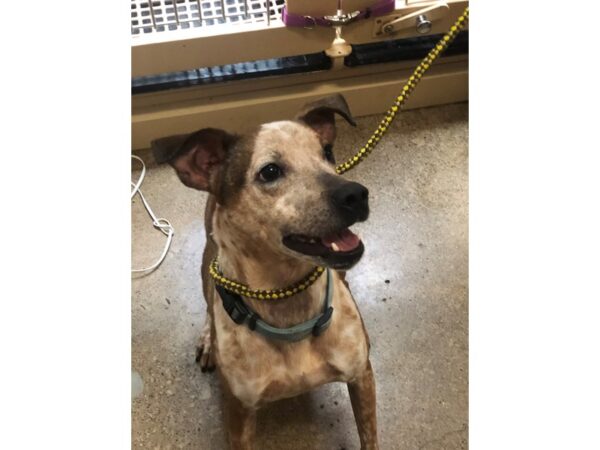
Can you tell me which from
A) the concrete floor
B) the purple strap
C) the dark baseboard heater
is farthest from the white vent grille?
the concrete floor

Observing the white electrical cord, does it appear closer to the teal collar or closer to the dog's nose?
the teal collar

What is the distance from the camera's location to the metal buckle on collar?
8.13 feet

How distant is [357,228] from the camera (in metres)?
2.53

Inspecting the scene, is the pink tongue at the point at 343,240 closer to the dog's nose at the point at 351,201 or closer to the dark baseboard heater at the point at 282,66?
the dog's nose at the point at 351,201

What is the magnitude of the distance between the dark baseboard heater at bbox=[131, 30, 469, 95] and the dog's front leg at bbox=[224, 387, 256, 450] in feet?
4.96

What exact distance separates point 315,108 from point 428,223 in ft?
3.71

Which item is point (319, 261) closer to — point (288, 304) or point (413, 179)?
point (288, 304)

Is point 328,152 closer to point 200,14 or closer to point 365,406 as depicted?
point 365,406

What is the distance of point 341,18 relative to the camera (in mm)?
2482

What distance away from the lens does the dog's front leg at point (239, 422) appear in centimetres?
170

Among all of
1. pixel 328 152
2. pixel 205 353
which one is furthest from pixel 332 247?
pixel 205 353

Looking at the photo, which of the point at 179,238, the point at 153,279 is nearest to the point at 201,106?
the point at 179,238

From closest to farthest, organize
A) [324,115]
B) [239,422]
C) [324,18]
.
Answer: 1. [324,115]
2. [239,422]
3. [324,18]

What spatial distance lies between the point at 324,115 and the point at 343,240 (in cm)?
42
